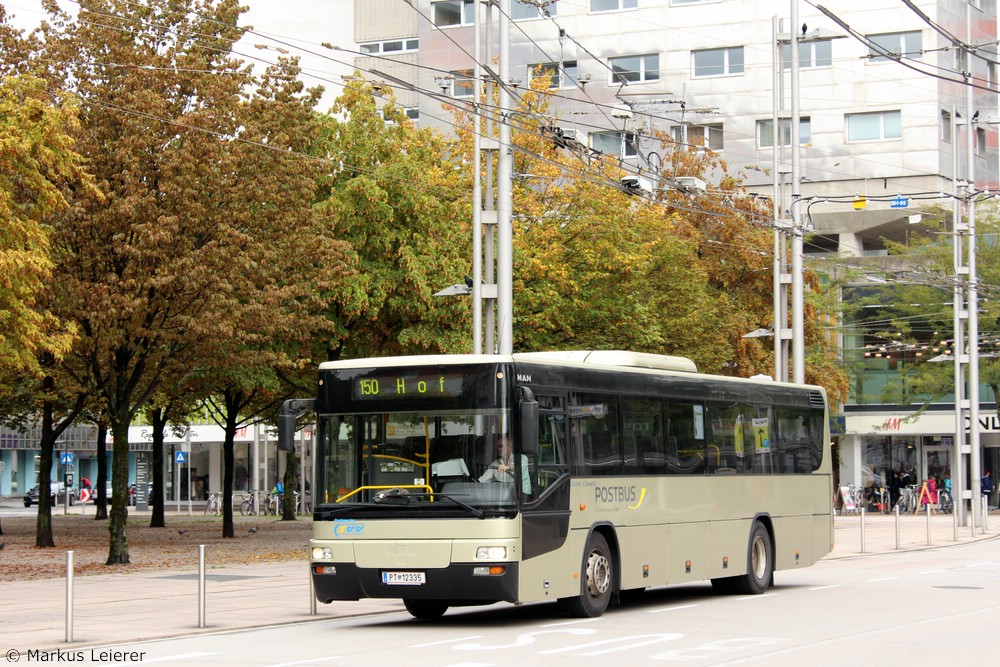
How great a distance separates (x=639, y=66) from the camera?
218ft

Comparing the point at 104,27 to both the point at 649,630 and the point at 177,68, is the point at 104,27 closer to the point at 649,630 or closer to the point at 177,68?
the point at 177,68

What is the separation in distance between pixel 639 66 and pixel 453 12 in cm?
1085

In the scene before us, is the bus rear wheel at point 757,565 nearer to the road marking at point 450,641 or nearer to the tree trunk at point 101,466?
the road marking at point 450,641

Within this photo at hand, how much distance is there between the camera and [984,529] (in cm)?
4212

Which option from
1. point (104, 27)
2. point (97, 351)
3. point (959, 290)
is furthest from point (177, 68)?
point (959, 290)

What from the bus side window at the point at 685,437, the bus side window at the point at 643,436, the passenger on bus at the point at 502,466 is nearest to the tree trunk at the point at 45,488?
the bus side window at the point at 685,437

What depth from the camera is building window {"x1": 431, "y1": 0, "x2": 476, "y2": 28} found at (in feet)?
234

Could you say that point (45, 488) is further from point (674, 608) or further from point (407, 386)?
point (407, 386)

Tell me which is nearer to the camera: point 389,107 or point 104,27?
point 104,27

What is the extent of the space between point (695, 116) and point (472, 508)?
2000 inches

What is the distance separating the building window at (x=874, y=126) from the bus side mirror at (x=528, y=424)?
49136mm

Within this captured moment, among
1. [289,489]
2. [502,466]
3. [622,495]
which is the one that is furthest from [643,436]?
[289,489]

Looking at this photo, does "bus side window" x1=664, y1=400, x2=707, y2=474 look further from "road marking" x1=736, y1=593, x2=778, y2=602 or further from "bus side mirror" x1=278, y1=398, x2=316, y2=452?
"bus side mirror" x1=278, y1=398, x2=316, y2=452

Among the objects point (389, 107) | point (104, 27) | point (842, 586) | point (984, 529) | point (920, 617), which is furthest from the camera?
point (984, 529)
